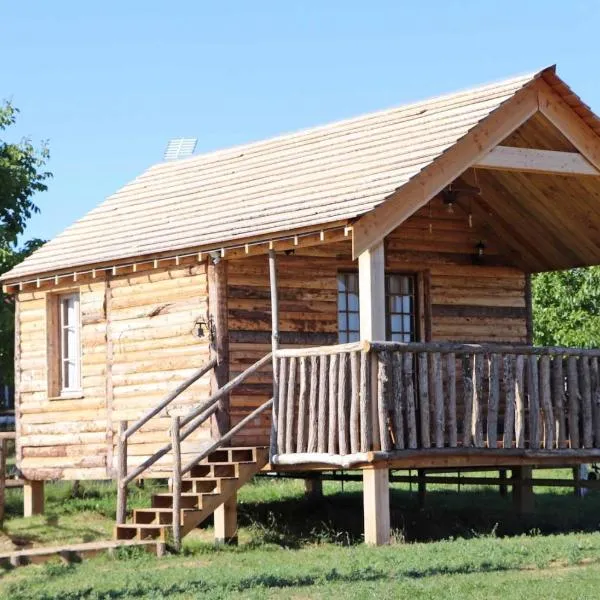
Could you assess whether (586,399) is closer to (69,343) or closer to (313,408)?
(313,408)

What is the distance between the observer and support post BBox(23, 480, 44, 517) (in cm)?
2336

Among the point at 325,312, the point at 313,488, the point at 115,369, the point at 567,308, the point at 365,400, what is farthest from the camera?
the point at 567,308

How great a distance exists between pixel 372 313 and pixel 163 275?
4462 mm

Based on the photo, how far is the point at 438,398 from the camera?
17.9 m

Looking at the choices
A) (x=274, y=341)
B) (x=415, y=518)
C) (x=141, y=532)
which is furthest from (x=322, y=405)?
(x=415, y=518)

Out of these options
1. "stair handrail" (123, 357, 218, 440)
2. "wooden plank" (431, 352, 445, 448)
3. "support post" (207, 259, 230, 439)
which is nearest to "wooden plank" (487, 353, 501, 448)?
"wooden plank" (431, 352, 445, 448)

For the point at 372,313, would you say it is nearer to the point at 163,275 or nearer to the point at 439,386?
the point at 439,386

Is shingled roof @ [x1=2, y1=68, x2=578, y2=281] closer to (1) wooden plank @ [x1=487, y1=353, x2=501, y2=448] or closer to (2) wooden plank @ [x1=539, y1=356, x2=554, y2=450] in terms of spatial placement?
(1) wooden plank @ [x1=487, y1=353, x2=501, y2=448]

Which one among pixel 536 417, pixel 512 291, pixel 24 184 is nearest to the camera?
pixel 536 417

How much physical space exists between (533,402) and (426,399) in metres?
1.68

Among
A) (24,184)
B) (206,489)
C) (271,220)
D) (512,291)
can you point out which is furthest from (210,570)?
(24,184)

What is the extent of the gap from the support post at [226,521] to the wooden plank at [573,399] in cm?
440

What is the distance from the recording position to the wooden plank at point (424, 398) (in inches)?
698

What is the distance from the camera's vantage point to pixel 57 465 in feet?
75.1
